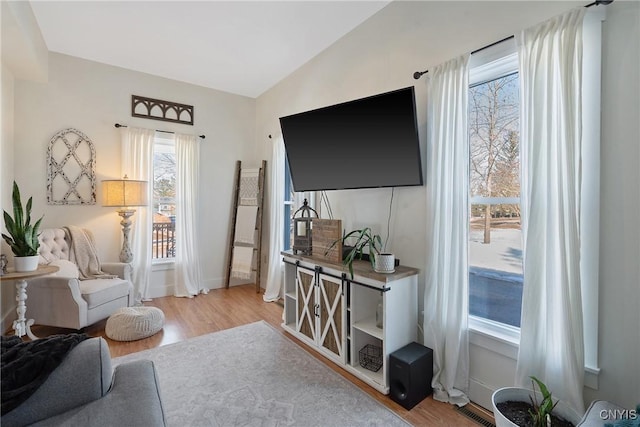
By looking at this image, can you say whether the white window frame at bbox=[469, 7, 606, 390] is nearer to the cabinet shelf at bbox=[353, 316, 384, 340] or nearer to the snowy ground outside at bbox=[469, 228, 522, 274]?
the snowy ground outside at bbox=[469, 228, 522, 274]

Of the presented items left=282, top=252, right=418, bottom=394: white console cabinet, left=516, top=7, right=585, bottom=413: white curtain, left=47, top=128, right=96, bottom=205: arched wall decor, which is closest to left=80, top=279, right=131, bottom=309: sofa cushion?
left=47, top=128, right=96, bottom=205: arched wall decor

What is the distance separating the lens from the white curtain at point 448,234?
1896mm

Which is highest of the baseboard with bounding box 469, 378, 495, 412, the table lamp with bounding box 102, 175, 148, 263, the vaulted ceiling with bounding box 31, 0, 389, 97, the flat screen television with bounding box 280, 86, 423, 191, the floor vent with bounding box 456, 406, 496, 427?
the vaulted ceiling with bounding box 31, 0, 389, 97

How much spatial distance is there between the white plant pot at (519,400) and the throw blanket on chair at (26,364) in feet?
5.95

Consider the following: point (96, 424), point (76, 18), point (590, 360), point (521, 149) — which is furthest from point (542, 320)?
point (76, 18)

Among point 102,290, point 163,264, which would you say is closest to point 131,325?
point 102,290

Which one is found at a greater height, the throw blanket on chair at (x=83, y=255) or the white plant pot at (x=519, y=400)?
the throw blanket on chair at (x=83, y=255)

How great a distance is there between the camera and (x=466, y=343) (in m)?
1.90

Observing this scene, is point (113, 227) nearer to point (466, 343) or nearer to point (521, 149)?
point (466, 343)

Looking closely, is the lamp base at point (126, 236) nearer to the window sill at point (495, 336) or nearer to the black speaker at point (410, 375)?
the black speaker at point (410, 375)

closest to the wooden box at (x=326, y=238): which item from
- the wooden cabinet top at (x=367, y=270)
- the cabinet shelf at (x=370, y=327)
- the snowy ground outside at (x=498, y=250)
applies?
the wooden cabinet top at (x=367, y=270)

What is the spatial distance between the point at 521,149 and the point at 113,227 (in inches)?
165

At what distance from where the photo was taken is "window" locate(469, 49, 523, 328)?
184 cm

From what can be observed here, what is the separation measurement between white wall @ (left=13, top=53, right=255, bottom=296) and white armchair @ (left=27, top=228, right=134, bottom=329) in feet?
1.91
